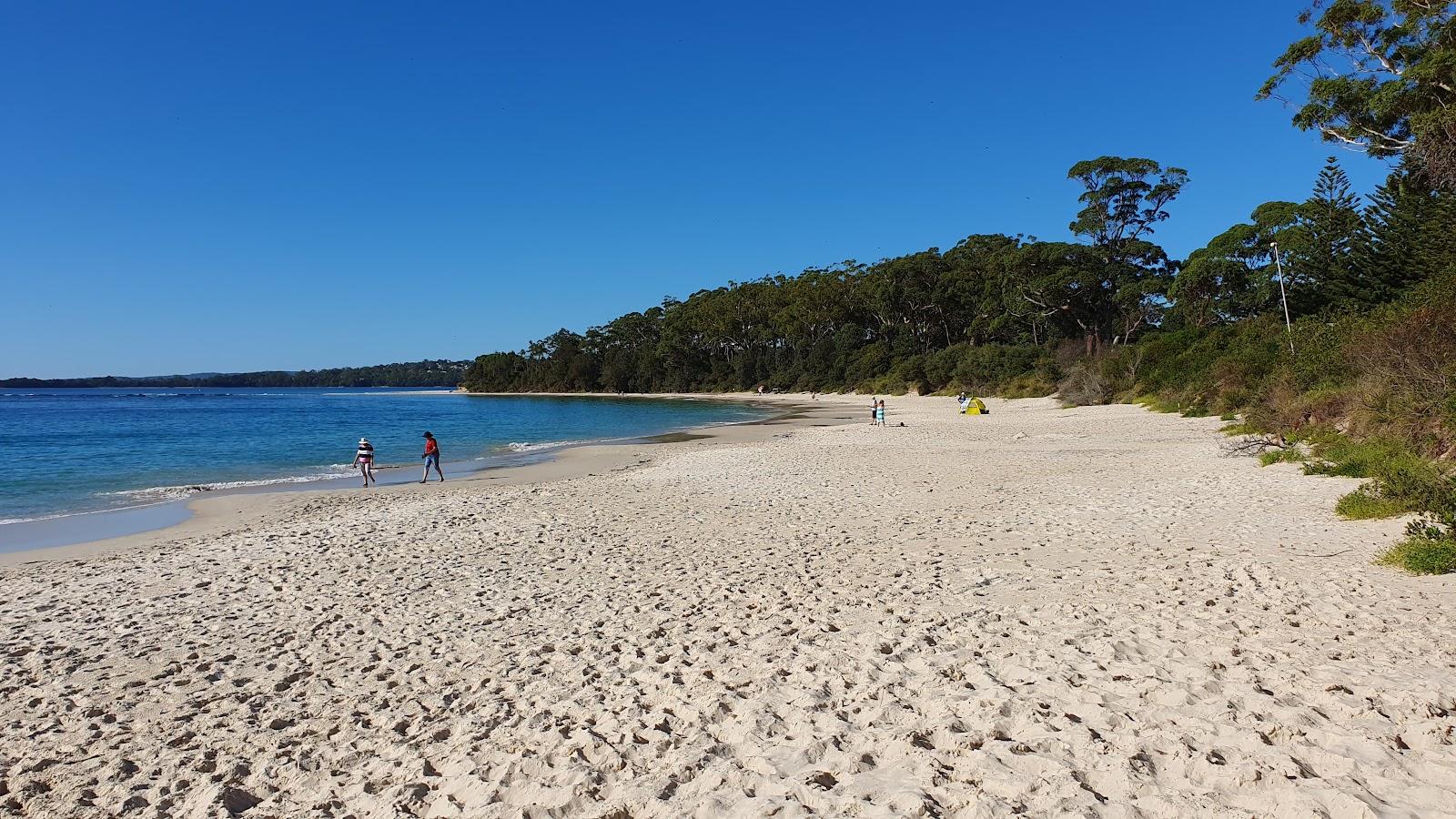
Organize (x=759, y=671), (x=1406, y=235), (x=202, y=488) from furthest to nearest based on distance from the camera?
(x=1406, y=235), (x=202, y=488), (x=759, y=671)

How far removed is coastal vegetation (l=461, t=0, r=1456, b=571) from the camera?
11656 millimetres

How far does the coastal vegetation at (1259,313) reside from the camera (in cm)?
1166

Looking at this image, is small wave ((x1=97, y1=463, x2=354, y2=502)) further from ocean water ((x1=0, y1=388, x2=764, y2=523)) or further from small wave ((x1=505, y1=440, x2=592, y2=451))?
small wave ((x1=505, y1=440, x2=592, y2=451))

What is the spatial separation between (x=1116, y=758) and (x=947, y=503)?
799cm

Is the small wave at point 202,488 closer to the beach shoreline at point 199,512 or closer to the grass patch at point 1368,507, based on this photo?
the beach shoreline at point 199,512

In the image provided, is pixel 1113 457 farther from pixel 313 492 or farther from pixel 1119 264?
pixel 1119 264

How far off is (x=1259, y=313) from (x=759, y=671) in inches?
1596

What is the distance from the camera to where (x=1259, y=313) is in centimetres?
3584

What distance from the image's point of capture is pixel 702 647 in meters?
5.53

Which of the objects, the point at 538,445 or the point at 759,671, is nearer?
the point at 759,671

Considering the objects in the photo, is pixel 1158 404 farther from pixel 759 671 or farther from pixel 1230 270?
pixel 759 671

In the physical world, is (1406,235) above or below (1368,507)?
above

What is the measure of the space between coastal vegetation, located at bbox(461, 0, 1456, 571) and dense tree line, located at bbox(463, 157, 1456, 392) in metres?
0.14

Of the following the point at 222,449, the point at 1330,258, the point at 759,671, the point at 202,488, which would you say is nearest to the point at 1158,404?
the point at 1330,258
